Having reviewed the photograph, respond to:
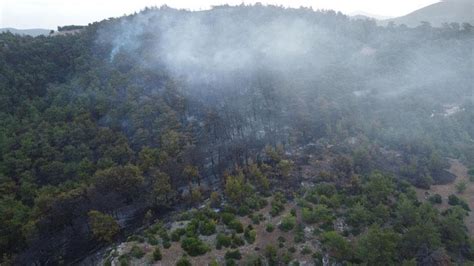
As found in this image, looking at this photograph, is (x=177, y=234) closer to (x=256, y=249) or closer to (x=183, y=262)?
(x=183, y=262)

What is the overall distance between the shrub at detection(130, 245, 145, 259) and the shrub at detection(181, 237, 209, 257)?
151 inches

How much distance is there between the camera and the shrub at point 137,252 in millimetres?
32438

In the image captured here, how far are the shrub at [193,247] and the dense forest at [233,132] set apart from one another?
0.13 m

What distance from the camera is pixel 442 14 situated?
16825 centimetres

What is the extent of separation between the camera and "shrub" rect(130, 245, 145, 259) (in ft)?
106

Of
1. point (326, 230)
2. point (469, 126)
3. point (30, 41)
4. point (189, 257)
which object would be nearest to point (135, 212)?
point (189, 257)

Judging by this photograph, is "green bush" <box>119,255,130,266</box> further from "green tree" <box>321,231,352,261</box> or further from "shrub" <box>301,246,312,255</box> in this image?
"green tree" <box>321,231,352,261</box>

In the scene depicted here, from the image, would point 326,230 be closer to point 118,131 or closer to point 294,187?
point 294,187

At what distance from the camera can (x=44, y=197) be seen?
133 ft

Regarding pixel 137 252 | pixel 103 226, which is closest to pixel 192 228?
pixel 137 252

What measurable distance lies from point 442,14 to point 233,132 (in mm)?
157565

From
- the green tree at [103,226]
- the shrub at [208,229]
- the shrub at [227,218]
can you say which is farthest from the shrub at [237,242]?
the green tree at [103,226]

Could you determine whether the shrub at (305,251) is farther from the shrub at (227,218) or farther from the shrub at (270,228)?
the shrub at (227,218)

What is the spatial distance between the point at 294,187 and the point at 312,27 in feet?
214
